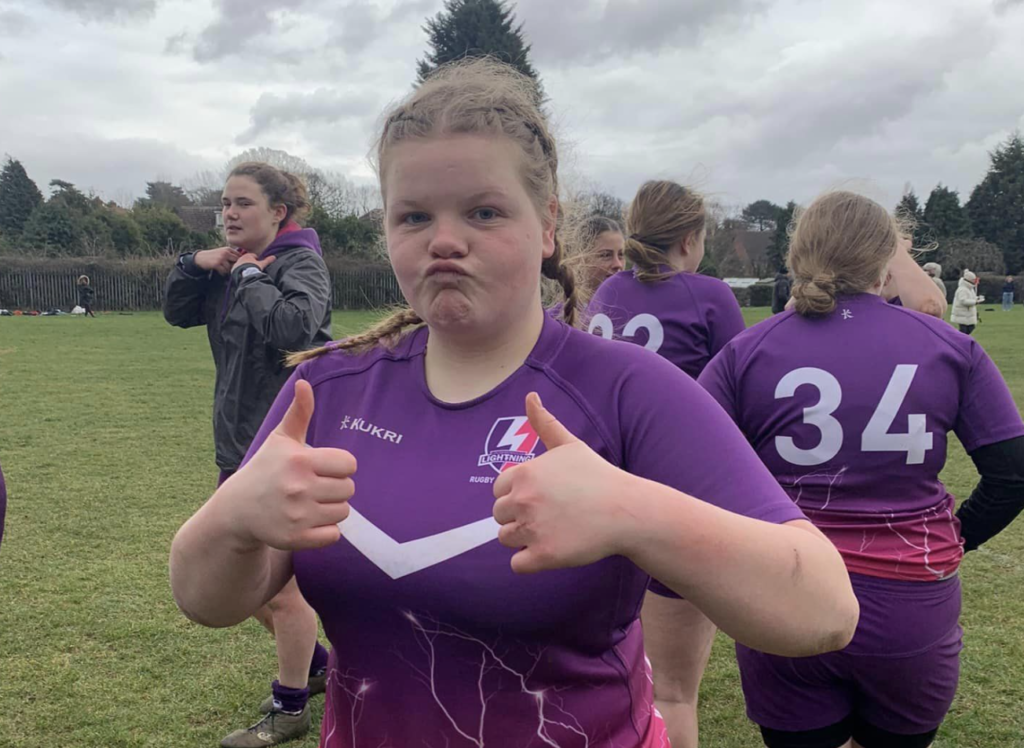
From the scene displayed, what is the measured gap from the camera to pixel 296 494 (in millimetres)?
1189

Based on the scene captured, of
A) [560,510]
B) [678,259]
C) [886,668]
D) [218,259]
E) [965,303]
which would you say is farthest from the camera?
[965,303]

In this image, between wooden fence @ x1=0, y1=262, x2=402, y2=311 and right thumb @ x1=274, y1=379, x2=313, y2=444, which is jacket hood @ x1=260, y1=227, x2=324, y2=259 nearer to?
right thumb @ x1=274, y1=379, x2=313, y2=444

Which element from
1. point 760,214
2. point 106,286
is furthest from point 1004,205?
point 106,286

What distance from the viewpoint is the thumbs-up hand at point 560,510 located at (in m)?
1.10

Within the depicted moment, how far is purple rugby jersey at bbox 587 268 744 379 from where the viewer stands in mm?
4039

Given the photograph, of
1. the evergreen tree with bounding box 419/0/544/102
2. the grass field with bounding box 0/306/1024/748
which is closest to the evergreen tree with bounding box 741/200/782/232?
the evergreen tree with bounding box 419/0/544/102

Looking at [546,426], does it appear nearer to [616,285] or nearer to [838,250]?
[838,250]

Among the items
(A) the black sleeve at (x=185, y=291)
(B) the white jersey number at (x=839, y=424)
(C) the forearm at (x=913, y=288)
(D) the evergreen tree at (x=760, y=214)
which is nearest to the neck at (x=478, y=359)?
(B) the white jersey number at (x=839, y=424)

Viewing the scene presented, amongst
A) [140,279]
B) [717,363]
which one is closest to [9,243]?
[140,279]

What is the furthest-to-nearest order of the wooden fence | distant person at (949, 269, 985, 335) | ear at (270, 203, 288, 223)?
the wooden fence
distant person at (949, 269, 985, 335)
ear at (270, 203, 288, 223)

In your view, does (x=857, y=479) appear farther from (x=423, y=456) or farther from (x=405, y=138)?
(x=405, y=138)

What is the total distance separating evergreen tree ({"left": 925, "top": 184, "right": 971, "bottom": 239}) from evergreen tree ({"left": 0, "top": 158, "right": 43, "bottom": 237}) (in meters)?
58.4

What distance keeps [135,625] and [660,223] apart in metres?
3.54

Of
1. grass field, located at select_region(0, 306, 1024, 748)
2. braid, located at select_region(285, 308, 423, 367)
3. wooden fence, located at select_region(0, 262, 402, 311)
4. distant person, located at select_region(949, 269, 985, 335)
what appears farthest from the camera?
wooden fence, located at select_region(0, 262, 402, 311)
